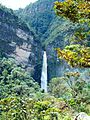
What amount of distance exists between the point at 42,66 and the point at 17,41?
7.30 meters

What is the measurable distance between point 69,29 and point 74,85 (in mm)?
38116

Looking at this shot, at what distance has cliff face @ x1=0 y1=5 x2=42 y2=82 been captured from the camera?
70688mm

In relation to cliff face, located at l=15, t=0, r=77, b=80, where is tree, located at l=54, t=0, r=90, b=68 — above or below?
below

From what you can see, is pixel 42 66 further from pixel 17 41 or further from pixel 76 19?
pixel 76 19

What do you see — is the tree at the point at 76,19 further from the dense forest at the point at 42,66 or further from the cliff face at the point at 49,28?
the cliff face at the point at 49,28

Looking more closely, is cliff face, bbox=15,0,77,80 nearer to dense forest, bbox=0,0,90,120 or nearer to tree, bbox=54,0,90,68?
dense forest, bbox=0,0,90,120

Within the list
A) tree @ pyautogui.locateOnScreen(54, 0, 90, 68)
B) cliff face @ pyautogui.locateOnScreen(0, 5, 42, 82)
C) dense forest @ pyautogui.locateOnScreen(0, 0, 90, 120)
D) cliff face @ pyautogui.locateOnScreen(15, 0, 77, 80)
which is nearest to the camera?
tree @ pyautogui.locateOnScreen(54, 0, 90, 68)

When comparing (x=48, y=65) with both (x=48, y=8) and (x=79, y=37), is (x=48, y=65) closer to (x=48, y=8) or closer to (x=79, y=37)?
(x=48, y=8)

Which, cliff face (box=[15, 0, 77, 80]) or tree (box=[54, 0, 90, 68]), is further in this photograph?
cliff face (box=[15, 0, 77, 80])

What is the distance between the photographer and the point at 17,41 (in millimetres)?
72938

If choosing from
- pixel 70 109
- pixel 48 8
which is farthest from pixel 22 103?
pixel 48 8

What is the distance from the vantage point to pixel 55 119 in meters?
26.0

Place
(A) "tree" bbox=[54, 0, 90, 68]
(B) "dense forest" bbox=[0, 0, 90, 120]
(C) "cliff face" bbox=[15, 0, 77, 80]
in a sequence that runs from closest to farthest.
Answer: (A) "tree" bbox=[54, 0, 90, 68]
(B) "dense forest" bbox=[0, 0, 90, 120]
(C) "cliff face" bbox=[15, 0, 77, 80]

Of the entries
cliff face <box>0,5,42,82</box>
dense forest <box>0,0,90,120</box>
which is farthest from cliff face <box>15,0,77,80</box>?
cliff face <box>0,5,42,82</box>
